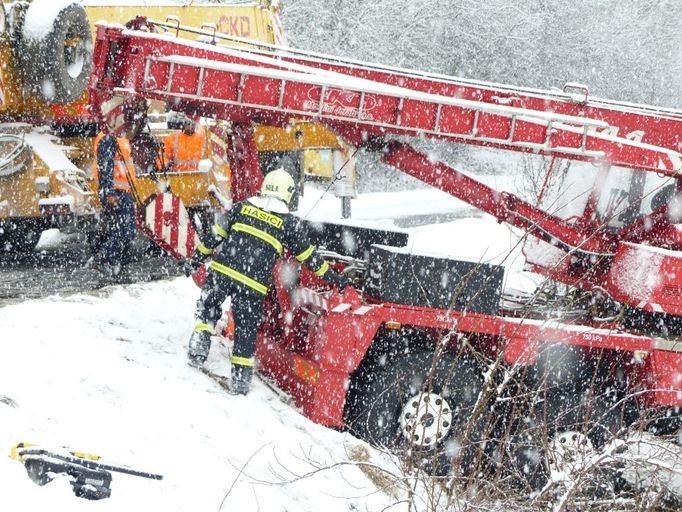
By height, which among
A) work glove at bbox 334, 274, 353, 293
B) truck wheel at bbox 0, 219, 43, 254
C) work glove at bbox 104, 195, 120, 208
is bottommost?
truck wheel at bbox 0, 219, 43, 254

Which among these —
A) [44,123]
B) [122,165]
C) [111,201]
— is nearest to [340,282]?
[122,165]

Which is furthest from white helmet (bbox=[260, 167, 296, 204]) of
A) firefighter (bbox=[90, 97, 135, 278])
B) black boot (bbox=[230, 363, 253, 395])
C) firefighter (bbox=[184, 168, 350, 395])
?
firefighter (bbox=[90, 97, 135, 278])

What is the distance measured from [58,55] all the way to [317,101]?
4524 millimetres

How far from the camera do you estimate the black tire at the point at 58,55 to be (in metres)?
9.05

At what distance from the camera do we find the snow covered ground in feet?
13.7

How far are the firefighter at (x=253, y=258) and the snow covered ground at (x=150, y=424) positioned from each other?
→ 0.34 meters

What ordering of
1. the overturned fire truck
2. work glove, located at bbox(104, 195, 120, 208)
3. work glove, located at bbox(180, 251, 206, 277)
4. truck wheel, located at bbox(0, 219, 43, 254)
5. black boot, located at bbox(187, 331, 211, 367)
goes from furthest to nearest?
truck wheel, located at bbox(0, 219, 43, 254)
work glove, located at bbox(104, 195, 120, 208)
work glove, located at bbox(180, 251, 206, 277)
black boot, located at bbox(187, 331, 211, 367)
the overturned fire truck

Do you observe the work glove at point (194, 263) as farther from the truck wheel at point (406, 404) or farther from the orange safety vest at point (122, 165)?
the orange safety vest at point (122, 165)

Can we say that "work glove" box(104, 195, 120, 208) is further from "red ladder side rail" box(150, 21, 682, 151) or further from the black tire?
"red ladder side rail" box(150, 21, 682, 151)

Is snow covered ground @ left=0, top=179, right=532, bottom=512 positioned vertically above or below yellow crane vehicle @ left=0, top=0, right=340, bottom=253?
below

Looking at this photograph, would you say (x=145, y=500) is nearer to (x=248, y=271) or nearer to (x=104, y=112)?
(x=248, y=271)

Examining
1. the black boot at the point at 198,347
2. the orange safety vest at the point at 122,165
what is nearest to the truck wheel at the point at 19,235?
the orange safety vest at the point at 122,165

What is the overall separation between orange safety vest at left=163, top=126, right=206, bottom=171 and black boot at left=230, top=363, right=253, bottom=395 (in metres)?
5.18

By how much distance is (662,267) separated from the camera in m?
6.28
